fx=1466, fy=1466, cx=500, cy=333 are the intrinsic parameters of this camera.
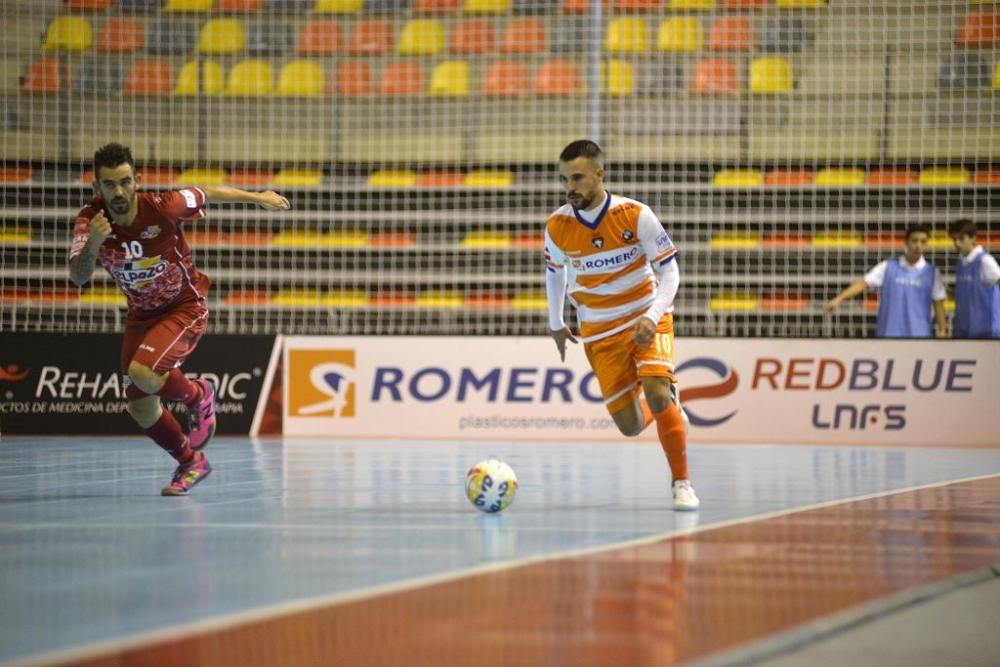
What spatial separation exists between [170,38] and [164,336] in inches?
471

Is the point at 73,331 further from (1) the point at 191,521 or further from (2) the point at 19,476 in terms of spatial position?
(1) the point at 191,521

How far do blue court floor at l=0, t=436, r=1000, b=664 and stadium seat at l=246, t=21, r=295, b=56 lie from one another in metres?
7.89

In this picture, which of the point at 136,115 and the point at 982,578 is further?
the point at 136,115

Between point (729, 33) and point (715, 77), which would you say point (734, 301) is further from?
point (729, 33)

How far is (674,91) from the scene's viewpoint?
1839cm

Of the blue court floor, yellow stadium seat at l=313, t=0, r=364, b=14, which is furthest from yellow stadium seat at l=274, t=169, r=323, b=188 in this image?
the blue court floor

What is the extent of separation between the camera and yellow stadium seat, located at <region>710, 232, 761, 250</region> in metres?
17.8

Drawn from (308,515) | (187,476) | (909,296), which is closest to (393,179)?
(909,296)

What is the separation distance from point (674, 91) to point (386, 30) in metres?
4.03

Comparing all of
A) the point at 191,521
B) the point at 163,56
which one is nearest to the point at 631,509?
the point at 191,521

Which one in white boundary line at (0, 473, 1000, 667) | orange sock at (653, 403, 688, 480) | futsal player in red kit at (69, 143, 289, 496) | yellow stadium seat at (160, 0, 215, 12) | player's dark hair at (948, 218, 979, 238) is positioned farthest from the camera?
yellow stadium seat at (160, 0, 215, 12)

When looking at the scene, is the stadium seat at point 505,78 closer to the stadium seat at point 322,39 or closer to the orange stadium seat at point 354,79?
the orange stadium seat at point 354,79

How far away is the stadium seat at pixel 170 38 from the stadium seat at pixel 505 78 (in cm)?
411

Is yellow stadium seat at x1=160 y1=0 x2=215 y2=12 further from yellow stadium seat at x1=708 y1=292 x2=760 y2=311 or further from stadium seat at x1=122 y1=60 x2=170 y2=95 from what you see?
yellow stadium seat at x1=708 y1=292 x2=760 y2=311
